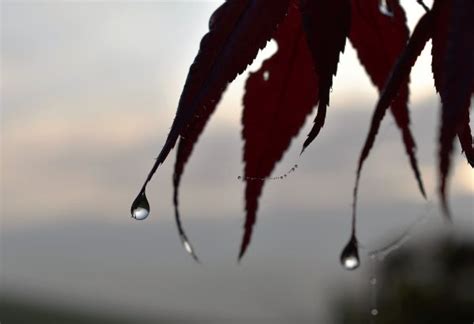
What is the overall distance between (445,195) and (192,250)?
44 cm

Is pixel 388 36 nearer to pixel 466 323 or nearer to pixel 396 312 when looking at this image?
pixel 396 312

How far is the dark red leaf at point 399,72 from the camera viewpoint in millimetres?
649

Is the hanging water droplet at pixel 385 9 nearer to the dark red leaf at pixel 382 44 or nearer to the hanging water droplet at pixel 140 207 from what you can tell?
the dark red leaf at pixel 382 44

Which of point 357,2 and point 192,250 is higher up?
point 357,2

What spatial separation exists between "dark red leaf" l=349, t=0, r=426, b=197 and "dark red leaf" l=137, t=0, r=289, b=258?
11.5 inches

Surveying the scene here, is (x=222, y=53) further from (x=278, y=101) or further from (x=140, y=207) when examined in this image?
(x=278, y=101)

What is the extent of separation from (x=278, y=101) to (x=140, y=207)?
29 cm

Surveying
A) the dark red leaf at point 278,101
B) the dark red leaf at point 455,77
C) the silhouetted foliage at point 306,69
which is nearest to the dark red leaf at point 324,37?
the silhouetted foliage at point 306,69

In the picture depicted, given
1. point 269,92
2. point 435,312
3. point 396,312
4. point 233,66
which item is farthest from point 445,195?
point 435,312

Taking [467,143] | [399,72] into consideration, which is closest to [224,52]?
[399,72]

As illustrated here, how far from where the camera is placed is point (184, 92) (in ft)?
2.18

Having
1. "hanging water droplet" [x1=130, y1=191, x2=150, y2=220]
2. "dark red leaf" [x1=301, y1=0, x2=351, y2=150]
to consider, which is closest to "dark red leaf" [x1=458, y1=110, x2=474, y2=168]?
"dark red leaf" [x1=301, y1=0, x2=351, y2=150]

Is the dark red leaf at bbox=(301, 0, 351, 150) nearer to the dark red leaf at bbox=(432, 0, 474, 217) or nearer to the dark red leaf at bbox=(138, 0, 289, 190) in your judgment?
the dark red leaf at bbox=(138, 0, 289, 190)

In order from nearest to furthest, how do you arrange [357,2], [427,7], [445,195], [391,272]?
[445,195], [427,7], [357,2], [391,272]
